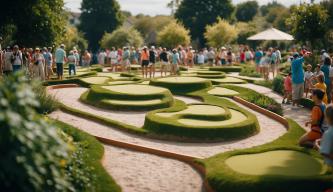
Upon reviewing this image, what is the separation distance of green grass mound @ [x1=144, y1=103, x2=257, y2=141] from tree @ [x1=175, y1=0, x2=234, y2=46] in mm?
54374

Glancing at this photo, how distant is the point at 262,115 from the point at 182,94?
17.5ft

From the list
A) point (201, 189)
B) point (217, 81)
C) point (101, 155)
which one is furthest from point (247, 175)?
point (217, 81)

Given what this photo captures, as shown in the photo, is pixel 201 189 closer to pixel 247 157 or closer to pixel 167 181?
pixel 167 181

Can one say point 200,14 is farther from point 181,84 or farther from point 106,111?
point 106,111

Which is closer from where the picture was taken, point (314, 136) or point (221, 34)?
point (314, 136)

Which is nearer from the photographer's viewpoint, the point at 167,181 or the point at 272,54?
the point at 167,181

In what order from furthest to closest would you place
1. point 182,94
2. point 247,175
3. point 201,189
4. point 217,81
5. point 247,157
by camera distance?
point 217,81, point 182,94, point 247,157, point 201,189, point 247,175

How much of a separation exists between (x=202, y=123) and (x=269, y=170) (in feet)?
18.1

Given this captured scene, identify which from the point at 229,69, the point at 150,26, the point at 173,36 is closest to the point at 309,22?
the point at 229,69

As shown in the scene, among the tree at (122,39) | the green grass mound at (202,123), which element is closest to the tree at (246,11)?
the tree at (122,39)

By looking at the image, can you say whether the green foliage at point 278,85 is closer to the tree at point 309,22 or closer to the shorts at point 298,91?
the shorts at point 298,91

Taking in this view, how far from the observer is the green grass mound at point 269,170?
9031 millimetres

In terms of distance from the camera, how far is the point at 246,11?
10500 centimetres

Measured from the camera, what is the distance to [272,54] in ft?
92.2
